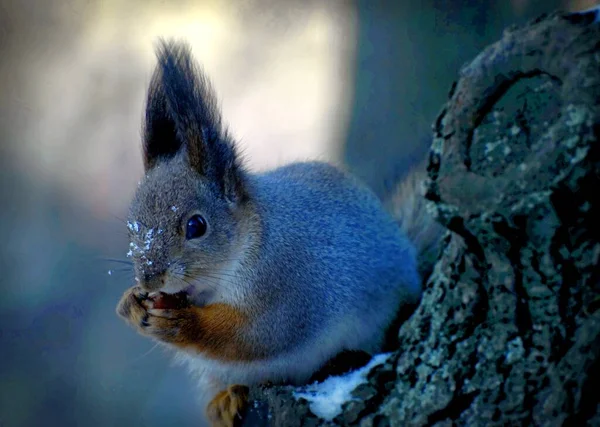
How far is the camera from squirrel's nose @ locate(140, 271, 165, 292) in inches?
41.0

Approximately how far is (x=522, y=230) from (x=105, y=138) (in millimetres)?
1727

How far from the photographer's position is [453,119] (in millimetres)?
832

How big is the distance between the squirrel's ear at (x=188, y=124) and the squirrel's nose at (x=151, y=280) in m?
0.22

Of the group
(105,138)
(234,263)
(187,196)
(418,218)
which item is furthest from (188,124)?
(105,138)

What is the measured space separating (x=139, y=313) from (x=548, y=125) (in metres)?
0.83

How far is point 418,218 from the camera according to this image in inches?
60.4

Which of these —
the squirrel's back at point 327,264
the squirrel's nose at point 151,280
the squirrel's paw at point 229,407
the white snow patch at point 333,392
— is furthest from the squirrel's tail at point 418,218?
the squirrel's nose at point 151,280

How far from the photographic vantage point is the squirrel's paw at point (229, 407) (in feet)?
4.05

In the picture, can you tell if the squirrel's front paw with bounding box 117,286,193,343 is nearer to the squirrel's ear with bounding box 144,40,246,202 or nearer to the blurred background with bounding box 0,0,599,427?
the squirrel's ear with bounding box 144,40,246,202

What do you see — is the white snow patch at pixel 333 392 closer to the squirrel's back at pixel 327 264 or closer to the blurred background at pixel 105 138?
the squirrel's back at pixel 327 264

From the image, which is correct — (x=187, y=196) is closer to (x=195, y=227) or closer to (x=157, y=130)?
(x=195, y=227)

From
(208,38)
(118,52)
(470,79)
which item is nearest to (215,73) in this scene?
(208,38)

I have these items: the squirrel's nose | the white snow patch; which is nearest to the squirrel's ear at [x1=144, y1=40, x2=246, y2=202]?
the squirrel's nose

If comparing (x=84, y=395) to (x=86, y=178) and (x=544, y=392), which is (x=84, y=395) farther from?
(x=544, y=392)
